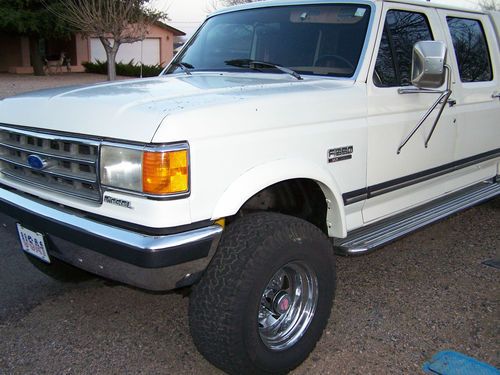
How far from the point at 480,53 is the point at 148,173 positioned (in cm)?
357

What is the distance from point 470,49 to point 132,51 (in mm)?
32005

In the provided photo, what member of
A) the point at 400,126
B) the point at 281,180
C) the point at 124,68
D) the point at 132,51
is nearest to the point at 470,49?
the point at 400,126

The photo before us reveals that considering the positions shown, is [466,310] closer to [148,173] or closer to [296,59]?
[296,59]

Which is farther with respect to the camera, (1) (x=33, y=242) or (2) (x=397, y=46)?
(2) (x=397, y=46)

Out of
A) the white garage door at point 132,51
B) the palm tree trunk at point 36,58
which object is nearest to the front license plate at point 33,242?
the palm tree trunk at point 36,58

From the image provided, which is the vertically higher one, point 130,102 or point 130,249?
point 130,102

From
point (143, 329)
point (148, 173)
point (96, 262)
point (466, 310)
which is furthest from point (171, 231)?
point (466, 310)

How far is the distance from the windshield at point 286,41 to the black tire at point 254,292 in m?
1.28

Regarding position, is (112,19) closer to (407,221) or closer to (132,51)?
(407,221)

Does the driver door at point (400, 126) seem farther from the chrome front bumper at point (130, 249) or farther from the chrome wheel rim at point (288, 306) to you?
the chrome front bumper at point (130, 249)

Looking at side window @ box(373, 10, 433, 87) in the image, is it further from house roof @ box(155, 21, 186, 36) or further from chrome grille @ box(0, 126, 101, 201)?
house roof @ box(155, 21, 186, 36)

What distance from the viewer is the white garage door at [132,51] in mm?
33438

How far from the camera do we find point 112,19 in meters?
16.9

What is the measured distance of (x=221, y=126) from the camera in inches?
96.0
